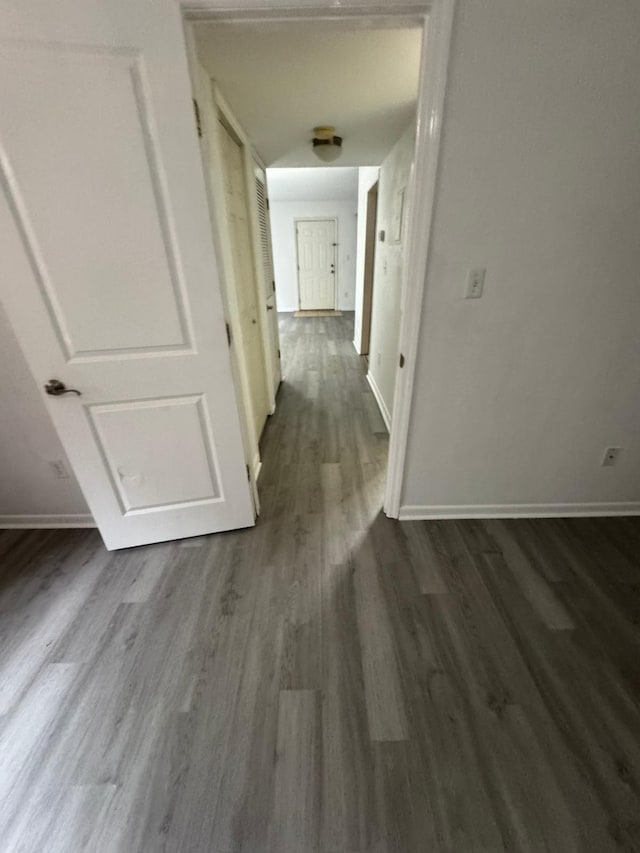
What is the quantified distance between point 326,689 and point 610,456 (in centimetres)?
176

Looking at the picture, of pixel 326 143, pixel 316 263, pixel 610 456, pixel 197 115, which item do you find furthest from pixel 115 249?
pixel 316 263

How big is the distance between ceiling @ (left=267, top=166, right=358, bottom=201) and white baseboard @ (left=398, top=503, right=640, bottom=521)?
13.8ft

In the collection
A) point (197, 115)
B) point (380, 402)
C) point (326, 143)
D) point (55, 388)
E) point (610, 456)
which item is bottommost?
point (380, 402)

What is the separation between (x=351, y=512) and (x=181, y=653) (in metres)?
1.05

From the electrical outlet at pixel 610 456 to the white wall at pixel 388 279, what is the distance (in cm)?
129

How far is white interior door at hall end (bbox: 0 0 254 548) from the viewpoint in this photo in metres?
1.03

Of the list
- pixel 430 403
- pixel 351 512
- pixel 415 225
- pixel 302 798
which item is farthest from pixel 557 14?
pixel 302 798

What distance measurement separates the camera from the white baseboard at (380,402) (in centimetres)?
299

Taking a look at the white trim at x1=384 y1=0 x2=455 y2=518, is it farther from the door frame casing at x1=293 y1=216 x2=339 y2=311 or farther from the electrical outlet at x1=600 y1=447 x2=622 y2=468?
the door frame casing at x1=293 y1=216 x2=339 y2=311

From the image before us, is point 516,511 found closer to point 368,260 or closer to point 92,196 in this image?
point 92,196

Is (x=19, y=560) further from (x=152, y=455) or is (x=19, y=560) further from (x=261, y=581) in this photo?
(x=261, y=581)

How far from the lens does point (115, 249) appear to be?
1.23 m

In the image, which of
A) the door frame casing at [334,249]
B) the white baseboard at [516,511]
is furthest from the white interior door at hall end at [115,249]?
the door frame casing at [334,249]

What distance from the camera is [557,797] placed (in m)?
0.97
